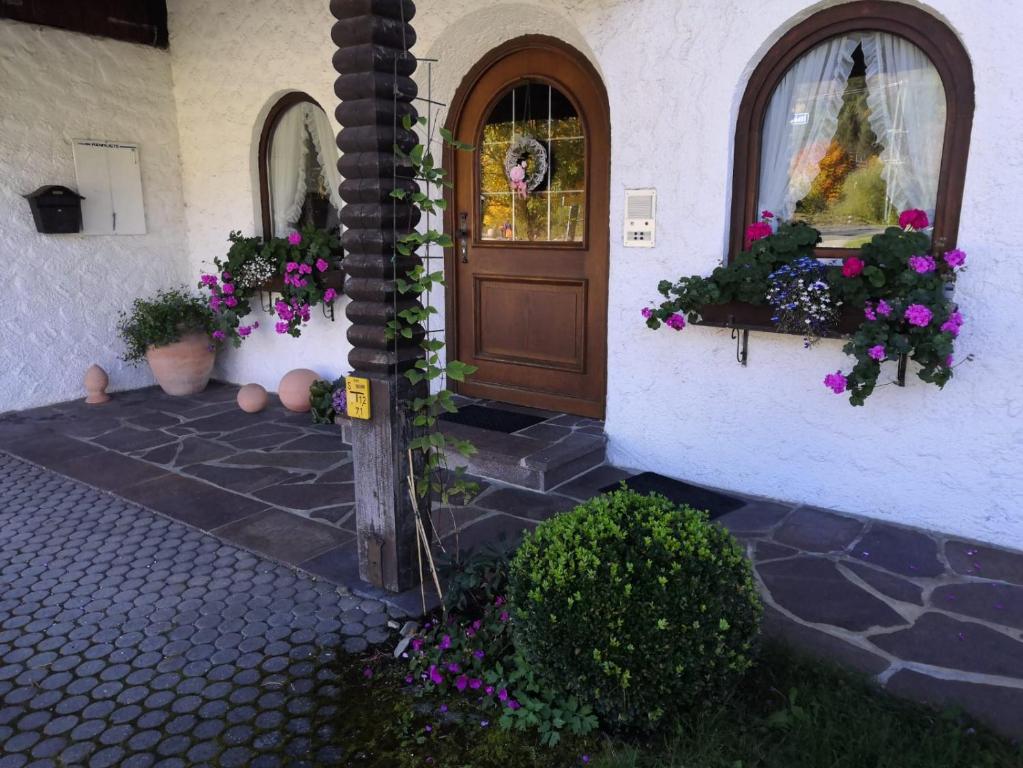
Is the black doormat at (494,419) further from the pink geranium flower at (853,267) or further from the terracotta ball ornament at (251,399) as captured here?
the pink geranium flower at (853,267)

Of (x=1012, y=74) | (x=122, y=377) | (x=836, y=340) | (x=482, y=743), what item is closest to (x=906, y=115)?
(x=1012, y=74)

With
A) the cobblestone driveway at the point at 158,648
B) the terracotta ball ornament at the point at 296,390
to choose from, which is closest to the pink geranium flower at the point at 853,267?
the cobblestone driveway at the point at 158,648

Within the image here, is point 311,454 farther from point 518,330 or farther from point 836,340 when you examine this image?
point 836,340

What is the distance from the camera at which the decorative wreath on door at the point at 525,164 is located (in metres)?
4.86

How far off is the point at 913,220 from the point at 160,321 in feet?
17.3

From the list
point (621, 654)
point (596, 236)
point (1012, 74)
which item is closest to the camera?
point (621, 654)

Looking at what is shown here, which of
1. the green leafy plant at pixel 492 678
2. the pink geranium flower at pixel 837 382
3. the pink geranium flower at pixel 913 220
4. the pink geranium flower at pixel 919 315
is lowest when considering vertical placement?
the green leafy plant at pixel 492 678

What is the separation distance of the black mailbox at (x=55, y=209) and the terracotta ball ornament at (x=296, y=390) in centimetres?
208

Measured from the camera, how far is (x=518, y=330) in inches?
202

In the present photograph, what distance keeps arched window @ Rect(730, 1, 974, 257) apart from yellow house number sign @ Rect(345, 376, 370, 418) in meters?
2.05

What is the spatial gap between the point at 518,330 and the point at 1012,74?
2.97 meters

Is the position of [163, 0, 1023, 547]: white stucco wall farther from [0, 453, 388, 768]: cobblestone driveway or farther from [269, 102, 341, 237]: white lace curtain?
[0, 453, 388, 768]: cobblestone driveway

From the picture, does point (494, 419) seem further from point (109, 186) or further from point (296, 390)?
point (109, 186)

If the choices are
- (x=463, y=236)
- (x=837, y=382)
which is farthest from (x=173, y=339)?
(x=837, y=382)
